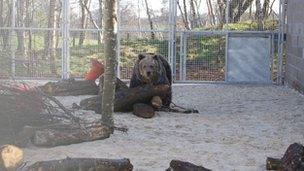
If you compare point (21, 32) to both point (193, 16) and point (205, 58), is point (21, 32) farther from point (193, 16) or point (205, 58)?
point (205, 58)

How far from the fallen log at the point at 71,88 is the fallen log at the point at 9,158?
22.2ft

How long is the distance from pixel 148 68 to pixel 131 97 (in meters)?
0.85

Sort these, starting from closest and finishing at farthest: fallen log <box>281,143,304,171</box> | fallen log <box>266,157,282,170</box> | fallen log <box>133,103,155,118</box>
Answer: fallen log <box>281,143,304,171</box> → fallen log <box>266,157,282,170</box> → fallen log <box>133,103,155,118</box>

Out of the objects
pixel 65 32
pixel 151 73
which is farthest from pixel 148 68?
pixel 65 32

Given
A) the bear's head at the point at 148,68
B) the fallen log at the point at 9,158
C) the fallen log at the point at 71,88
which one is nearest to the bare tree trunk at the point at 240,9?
the fallen log at the point at 71,88

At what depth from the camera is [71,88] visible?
12.1 meters

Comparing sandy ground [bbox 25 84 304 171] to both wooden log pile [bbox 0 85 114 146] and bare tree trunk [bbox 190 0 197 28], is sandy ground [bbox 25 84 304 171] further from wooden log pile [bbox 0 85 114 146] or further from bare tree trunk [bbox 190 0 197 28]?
bare tree trunk [bbox 190 0 197 28]

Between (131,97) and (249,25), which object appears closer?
(131,97)

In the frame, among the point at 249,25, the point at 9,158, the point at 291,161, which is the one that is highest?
the point at 249,25

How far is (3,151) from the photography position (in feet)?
16.6

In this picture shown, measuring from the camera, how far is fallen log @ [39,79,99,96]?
11953 mm

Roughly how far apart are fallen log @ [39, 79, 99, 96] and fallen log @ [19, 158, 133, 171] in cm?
680

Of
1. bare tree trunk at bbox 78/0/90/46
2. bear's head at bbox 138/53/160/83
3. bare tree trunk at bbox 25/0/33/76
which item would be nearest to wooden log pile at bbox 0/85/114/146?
bear's head at bbox 138/53/160/83

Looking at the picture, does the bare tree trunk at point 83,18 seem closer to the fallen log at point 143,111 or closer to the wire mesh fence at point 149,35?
the wire mesh fence at point 149,35
